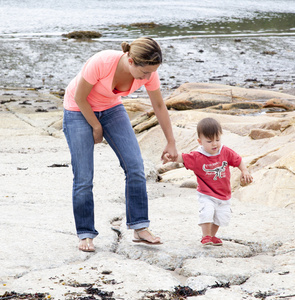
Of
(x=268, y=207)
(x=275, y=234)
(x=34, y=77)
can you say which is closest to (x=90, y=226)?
(x=275, y=234)

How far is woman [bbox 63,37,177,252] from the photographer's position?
10.8ft

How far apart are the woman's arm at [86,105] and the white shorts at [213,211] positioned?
93 cm

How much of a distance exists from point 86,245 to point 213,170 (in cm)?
110

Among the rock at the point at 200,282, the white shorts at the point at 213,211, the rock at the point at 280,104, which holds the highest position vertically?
the rock at the point at 280,104

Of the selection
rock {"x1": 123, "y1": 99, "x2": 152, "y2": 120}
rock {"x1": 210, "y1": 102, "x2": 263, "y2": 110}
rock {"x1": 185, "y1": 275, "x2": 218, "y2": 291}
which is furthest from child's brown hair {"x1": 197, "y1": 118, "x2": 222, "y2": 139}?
rock {"x1": 210, "y1": 102, "x2": 263, "y2": 110}

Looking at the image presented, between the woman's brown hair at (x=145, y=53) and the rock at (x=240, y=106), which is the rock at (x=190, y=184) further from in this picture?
the rock at (x=240, y=106)

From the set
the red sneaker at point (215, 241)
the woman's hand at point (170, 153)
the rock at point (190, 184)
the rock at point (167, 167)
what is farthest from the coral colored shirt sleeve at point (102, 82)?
the rock at point (167, 167)

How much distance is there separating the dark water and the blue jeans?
11.0 metres

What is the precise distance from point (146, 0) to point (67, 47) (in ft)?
82.4

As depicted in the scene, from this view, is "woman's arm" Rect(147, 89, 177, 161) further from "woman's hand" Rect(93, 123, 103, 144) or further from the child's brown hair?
"woman's hand" Rect(93, 123, 103, 144)

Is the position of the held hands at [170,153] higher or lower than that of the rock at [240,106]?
lower

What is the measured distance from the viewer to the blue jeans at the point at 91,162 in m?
3.45

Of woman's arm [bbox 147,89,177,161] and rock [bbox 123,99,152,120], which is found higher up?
rock [bbox 123,99,152,120]

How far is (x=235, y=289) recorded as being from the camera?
9.47 feet
